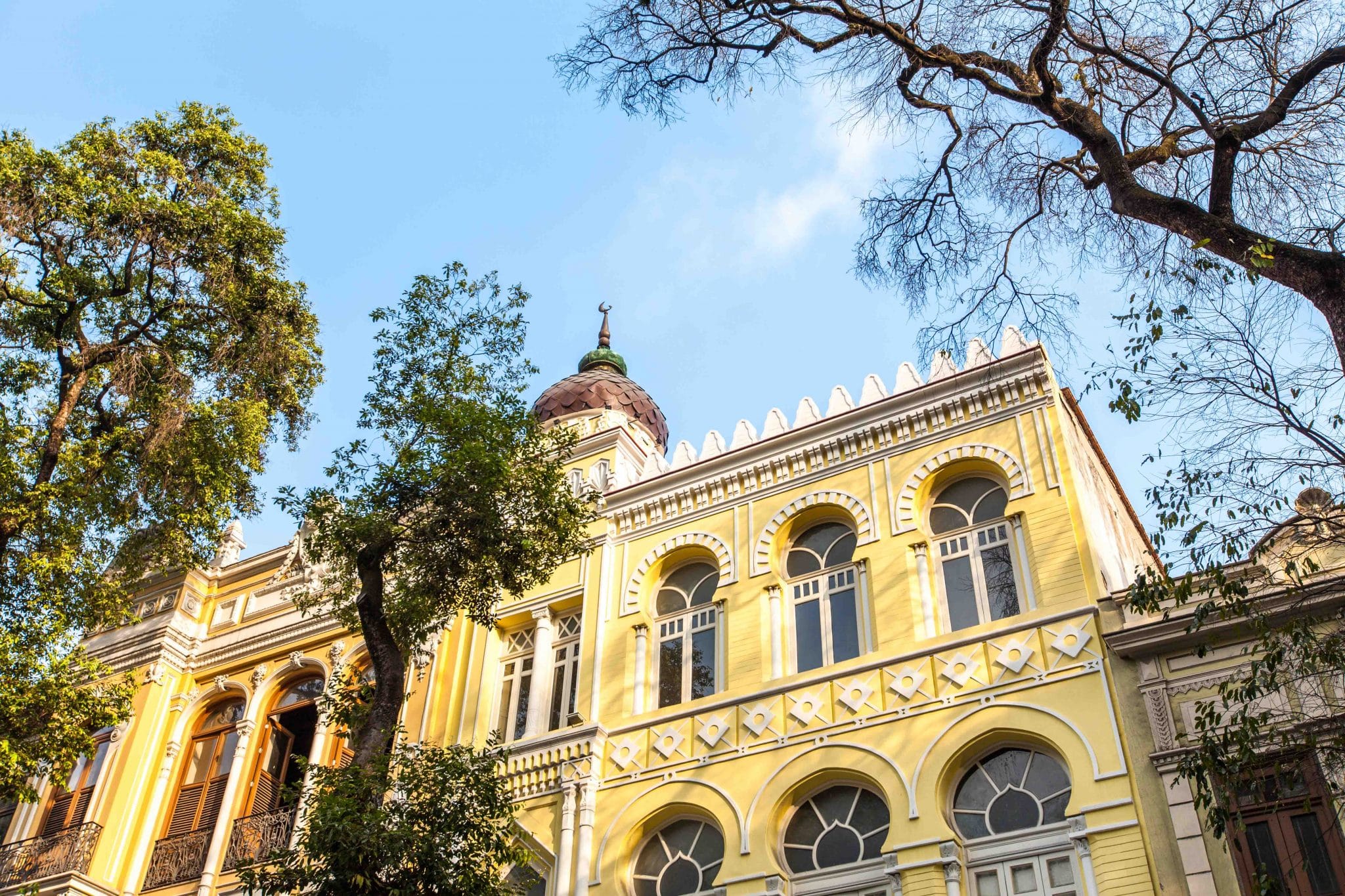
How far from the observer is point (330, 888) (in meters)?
11.7

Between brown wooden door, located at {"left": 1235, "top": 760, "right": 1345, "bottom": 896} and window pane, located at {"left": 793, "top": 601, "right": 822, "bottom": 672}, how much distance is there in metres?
5.38

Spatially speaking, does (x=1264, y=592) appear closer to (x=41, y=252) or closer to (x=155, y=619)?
(x=41, y=252)

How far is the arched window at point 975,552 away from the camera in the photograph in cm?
1537

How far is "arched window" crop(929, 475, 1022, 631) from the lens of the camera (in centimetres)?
1537

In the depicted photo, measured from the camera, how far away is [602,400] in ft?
82.0

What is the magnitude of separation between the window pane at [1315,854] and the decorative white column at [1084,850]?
183cm

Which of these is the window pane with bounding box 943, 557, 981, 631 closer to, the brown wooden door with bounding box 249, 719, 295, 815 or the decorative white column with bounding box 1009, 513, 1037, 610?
the decorative white column with bounding box 1009, 513, 1037, 610

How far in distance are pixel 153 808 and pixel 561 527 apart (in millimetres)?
8984

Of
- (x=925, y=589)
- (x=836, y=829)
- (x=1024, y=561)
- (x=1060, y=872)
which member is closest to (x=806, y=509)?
(x=925, y=589)

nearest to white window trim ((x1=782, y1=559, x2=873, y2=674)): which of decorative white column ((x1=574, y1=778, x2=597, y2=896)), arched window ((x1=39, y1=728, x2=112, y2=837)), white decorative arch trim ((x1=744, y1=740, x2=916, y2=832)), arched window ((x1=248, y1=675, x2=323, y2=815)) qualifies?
white decorative arch trim ((x1=744, y1=740, x2=916, y2=832))

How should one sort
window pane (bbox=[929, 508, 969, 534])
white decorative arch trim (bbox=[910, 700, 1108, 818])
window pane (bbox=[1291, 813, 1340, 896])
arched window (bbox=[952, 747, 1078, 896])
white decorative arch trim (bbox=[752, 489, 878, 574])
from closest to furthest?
window pane (bbox=[1291, 813, 1340, 896]), arched window (bbox=[952, 747, 1078, 896]), white decorative arch trim (bbox=[910, 700, 1108, 818]), window pane (bbox=[929, 508, 969, 534]), white decorative arch trim (bbox=[752, 489, 878, 574])

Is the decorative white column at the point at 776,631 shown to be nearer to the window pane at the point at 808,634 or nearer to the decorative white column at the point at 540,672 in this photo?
the window pane at the point at 808,634

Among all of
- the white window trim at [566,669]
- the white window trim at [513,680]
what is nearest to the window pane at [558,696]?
the white window trim at [566,669]

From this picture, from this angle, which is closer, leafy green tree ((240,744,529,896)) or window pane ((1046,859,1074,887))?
leafy green tree ((240,744,529,896))
